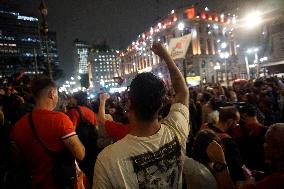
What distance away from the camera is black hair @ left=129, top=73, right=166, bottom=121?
6.87 feet

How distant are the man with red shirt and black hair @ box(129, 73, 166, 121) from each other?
1.37m

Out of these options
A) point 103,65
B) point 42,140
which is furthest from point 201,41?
point 103,65

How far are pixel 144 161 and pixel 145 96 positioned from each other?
→ 0.43m

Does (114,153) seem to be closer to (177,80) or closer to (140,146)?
(140,146)

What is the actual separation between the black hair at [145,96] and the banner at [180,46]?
35.5 feet

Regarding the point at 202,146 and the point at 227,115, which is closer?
the point at 202,146

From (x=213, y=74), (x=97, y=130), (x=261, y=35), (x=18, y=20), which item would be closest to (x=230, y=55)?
(x=213, y=74)

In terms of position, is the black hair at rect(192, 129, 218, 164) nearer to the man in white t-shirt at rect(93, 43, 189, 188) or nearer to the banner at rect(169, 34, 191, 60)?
the man in white t-shirt at rect(93, 43, 189, 188)

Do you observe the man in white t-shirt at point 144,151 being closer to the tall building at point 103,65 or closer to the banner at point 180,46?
the banner at point 180,46

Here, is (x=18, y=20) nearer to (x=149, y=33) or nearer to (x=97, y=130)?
(x=149, y=33)

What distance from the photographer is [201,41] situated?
86.6 m

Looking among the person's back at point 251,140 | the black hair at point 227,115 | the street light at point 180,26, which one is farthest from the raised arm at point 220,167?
the street light at point 180,26

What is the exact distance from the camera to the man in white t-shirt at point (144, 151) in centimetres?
196

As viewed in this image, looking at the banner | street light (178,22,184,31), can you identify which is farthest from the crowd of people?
street light (178,22,184,31)
